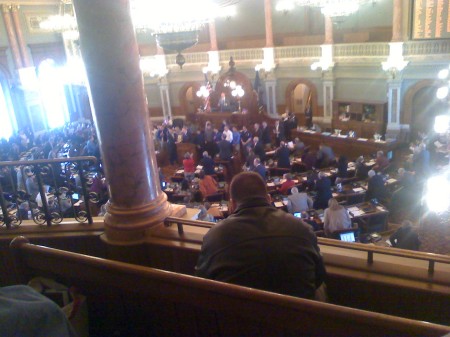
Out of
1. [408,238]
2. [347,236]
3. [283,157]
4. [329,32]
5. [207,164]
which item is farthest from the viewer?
[329,32]

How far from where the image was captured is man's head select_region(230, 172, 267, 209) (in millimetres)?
2502

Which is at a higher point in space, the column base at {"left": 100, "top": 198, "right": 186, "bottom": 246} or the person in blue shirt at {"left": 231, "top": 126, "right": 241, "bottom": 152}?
the column base at {"left": 100, "top": 198, "right": 186, "bottom": 246}

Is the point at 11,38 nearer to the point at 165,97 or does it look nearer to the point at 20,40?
the point at 20,40

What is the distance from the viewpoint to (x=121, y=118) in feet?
11.3

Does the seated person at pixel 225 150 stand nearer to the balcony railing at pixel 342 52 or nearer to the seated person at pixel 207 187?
the seated person at pixel 207 187

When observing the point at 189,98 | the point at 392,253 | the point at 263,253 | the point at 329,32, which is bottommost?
the point at 189,98

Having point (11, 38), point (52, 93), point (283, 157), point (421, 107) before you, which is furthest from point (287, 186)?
point (52, 93)

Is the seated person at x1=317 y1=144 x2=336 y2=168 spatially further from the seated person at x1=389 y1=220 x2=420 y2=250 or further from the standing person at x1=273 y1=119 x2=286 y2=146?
the seated person at x1=389 y1=220 x2=420 y2=250

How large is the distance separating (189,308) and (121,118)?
1.66 metres

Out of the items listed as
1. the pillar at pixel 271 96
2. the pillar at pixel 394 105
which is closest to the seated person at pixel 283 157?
the pillar at pixel 394 105

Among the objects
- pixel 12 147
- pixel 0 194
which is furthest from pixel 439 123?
pixel 12 147

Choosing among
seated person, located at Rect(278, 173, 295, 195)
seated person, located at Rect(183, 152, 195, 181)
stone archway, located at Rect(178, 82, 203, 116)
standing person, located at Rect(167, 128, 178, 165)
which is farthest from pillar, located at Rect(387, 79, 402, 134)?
stone archway, located at Rect(178, 82, 203, 116)

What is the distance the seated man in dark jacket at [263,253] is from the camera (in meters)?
2.23

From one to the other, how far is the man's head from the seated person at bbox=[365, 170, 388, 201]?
691 centimetres
